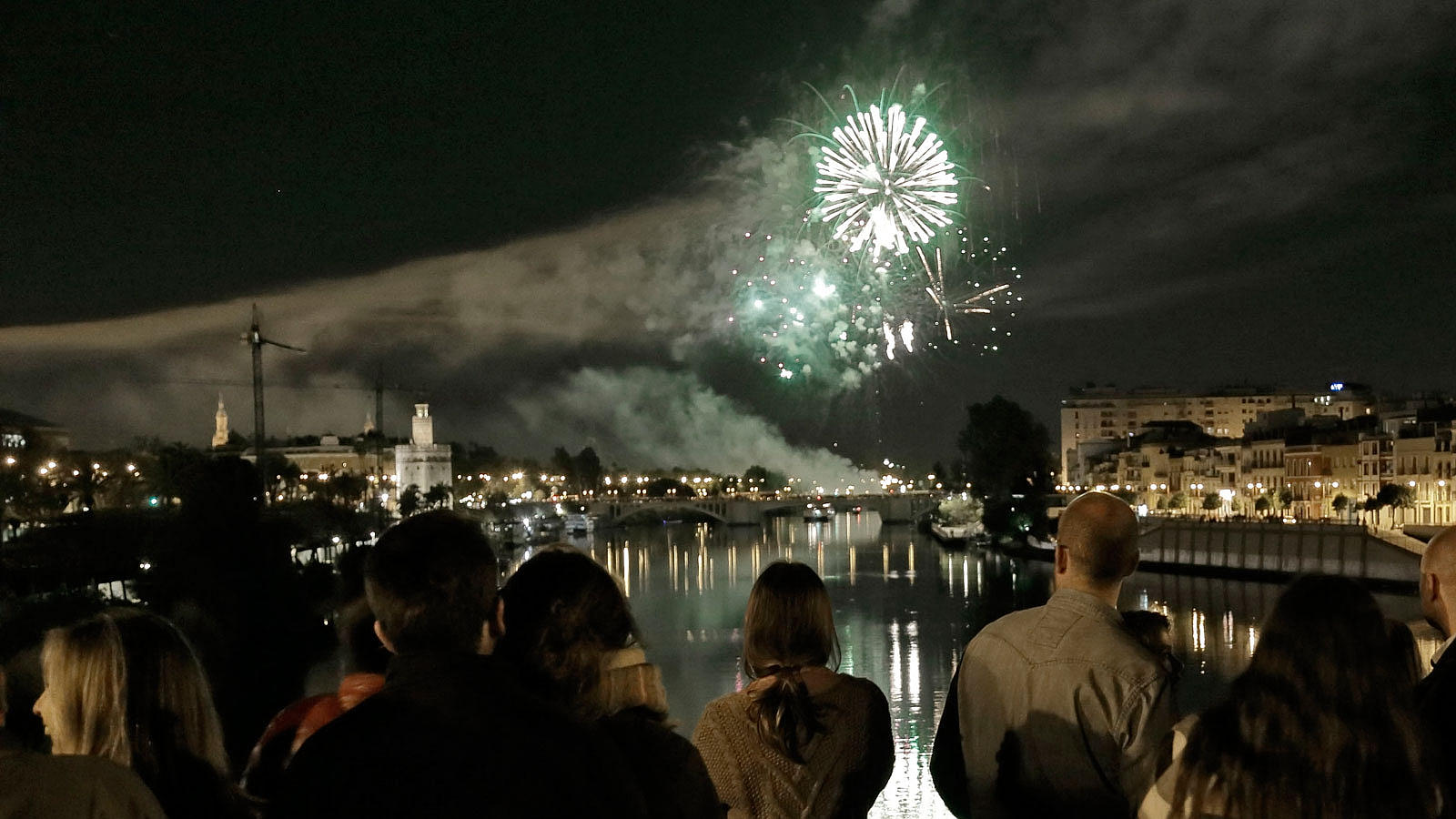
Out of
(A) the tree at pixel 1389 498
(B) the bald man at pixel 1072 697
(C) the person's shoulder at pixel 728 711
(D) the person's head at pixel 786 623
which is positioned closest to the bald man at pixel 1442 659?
(B) the bald man at pixel 1072 697

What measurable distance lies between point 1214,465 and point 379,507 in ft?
103

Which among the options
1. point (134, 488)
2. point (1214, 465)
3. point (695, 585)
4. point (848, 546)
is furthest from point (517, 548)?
point (1214, 465)

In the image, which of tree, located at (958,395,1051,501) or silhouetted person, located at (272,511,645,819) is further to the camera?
tree, located at (958,395,1051,501)

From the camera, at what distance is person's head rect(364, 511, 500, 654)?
4.70 feet

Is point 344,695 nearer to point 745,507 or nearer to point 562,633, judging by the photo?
point 562,633

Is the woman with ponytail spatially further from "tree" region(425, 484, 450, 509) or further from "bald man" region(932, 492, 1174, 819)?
"tree" region(425, 484, 450, 509)

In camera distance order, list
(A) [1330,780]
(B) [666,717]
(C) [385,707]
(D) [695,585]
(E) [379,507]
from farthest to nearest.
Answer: (E) [379,507]
(D) [695,585]
(B) [666,717]
(A) [1330,780]
(C) [385,707]

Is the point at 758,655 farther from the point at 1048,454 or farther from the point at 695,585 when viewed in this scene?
the point at 1048,454

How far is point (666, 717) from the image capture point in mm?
1970

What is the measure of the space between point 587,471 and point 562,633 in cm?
9762

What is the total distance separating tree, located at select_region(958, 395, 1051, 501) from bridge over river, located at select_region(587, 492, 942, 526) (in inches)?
586

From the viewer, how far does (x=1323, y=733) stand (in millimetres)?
1535

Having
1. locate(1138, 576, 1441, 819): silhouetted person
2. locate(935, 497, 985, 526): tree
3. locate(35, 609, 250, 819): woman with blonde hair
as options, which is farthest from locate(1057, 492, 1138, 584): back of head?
locate(935, 497, 985, 526): tree

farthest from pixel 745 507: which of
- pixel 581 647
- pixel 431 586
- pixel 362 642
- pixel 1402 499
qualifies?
pixel 431 586
